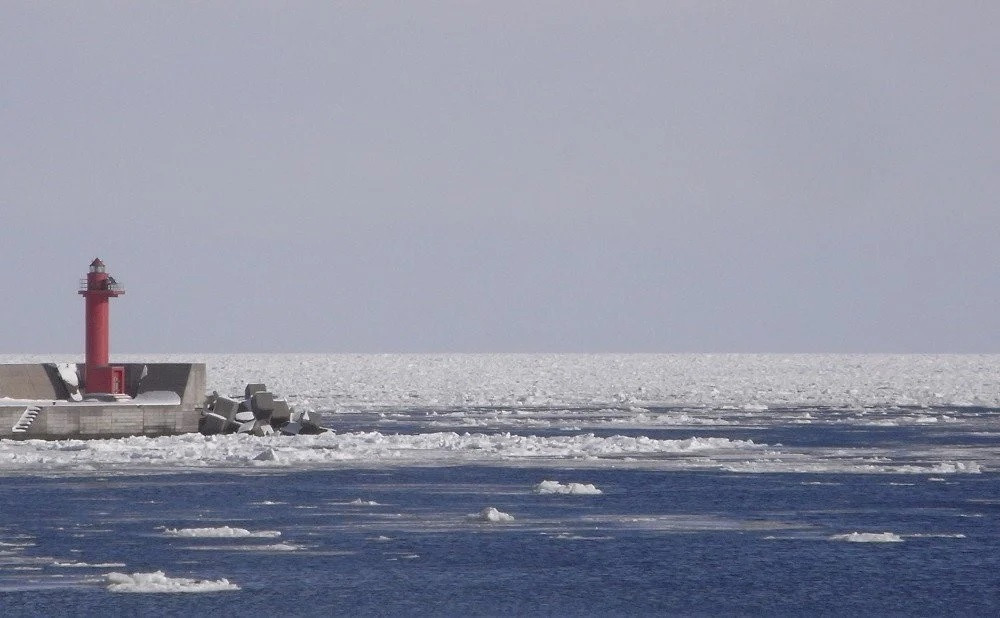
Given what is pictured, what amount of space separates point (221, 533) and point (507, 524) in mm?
3532

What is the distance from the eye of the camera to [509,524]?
1939 cm

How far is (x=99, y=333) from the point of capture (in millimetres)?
38250

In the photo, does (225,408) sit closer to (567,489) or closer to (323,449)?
(323,449)

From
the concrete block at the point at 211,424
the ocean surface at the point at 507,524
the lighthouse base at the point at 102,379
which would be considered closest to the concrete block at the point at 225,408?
the concrete block at the point at 211,424

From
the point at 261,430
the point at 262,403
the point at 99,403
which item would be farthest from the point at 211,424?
the point at 99,403

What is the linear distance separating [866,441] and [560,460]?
9.03 meters

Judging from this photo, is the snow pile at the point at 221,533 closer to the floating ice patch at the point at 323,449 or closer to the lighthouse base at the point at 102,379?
the floating ice patch at the point at 323,449

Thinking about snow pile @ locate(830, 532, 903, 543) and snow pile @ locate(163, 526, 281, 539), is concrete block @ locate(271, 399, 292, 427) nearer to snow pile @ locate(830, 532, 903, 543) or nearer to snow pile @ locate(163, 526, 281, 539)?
snow pile @ locate(163, 526, 281, 539)

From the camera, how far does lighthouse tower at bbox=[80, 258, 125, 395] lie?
3769 centimetres

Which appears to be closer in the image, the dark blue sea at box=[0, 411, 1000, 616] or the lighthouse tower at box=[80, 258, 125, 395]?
the dark blue sea at box=[0, 411, 1000, 616]

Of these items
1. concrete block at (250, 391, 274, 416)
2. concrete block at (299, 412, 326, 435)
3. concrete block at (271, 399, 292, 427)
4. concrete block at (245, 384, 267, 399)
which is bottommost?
concrete block at (299, 412, 326, 435)

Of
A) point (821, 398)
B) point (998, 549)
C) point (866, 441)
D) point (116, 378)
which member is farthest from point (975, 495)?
point (821, 398)

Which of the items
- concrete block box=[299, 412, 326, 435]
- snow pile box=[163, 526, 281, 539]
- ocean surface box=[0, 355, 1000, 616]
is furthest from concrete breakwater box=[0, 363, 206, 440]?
snow pile box=[163, 526, 281, 539]

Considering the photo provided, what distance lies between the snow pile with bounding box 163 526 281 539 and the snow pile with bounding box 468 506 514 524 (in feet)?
8.74
